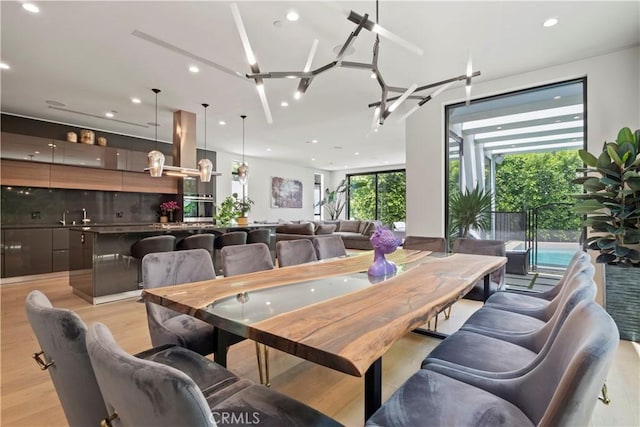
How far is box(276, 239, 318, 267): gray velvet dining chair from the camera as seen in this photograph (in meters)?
2.44

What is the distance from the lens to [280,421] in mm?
916

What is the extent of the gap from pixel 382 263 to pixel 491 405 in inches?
38.2

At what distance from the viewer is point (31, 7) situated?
2.51m

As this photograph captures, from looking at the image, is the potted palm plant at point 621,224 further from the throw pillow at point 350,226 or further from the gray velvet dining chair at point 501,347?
the throw pillow at point 350,226

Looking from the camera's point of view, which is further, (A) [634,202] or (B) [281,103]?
(B) [281,103]

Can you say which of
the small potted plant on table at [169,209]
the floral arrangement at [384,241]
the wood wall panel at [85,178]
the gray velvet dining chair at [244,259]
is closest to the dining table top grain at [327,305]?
the floral arrangement at [384,241]

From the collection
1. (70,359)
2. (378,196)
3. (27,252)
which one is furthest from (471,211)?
(378,196)

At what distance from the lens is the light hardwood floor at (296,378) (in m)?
1.70

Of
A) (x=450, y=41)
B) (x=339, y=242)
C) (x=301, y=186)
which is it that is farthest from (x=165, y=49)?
(x=301, y=186)

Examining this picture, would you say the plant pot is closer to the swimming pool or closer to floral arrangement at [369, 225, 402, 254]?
the swimming pool

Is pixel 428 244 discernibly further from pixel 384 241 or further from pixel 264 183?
pixel 264 183

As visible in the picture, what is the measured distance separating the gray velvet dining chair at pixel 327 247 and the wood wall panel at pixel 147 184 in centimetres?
529

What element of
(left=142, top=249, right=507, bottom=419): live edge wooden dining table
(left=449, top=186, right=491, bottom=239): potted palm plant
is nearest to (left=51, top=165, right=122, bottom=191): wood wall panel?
(left=142, top=249, right=507, bottom=419): live edge wooden dining table

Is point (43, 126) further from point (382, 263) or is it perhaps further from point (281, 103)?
point (382, 263)
